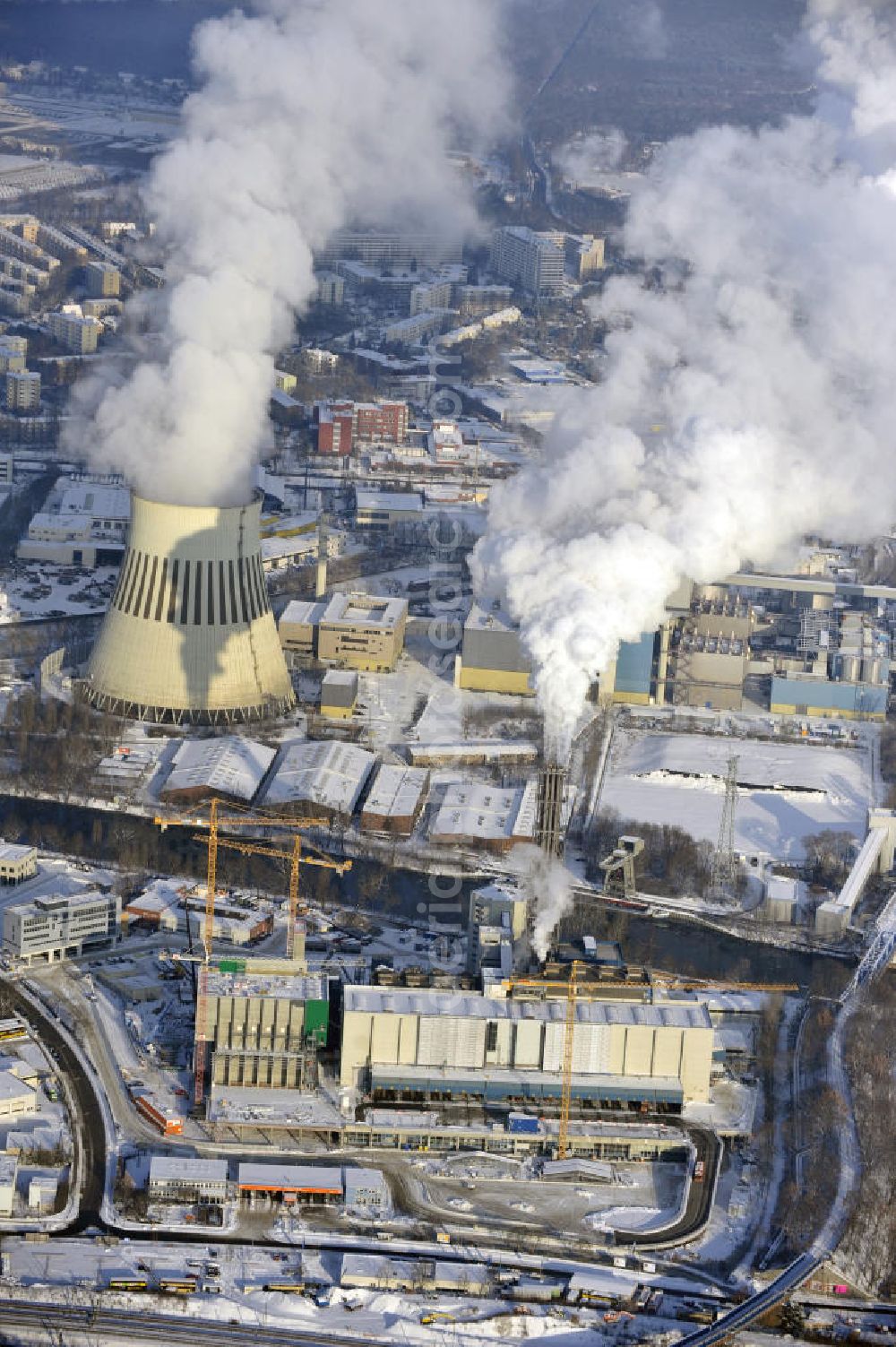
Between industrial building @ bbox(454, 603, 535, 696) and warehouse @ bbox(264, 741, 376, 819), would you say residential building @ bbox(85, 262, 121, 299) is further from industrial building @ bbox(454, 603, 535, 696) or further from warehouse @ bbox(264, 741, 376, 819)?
warehouse @ bbox(264, 741, 376, 819)

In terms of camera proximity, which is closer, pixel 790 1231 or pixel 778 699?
pixel 790 1231

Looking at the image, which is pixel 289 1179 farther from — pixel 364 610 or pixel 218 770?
pixel 364 610

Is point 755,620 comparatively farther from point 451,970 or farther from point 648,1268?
point 648,1268

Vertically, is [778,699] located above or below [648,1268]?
above

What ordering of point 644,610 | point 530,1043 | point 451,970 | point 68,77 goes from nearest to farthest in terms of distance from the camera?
point 530,1043
point 451,970
point 644,610
point 68,77

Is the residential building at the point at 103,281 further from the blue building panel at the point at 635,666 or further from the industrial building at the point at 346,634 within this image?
the blue building panel at the point at 635,666

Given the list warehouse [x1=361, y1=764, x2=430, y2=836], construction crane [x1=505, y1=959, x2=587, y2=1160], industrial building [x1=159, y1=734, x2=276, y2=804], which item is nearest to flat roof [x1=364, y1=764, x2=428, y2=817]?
warehouse [x1=361, y1=764, x2=430, y2=836]

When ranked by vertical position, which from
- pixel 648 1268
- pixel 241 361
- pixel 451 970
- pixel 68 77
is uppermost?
pixel 68 77

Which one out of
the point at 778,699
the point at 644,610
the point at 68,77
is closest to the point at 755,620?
the point at 778,699
